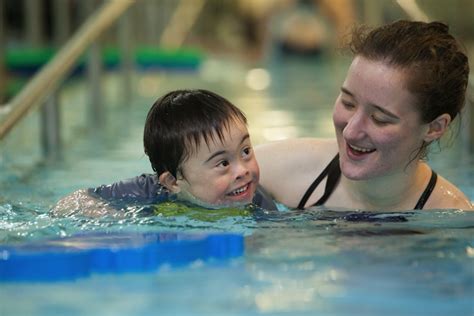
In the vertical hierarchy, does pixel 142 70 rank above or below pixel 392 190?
above

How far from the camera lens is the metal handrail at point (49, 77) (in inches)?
158

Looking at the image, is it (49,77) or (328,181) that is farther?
(49,77)

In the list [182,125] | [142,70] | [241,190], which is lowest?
[241,190]

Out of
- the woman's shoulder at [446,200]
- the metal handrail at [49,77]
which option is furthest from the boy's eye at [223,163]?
the metal handrail at [49,77]

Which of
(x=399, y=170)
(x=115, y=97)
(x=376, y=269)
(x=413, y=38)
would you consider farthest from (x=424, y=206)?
(x=115, y=97)

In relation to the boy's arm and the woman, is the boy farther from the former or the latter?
the woman

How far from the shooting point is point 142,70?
11406 millimetres

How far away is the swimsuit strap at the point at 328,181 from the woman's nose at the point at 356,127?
47cm

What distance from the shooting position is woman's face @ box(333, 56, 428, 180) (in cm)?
316

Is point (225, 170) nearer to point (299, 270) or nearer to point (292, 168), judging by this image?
point (292, 168)

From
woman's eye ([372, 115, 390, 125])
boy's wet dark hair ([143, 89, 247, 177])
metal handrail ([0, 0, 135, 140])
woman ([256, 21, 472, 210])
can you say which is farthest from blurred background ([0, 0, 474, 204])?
boy's wet dark hair ([143, 89, 247, 177])

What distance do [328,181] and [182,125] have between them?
2.02ft

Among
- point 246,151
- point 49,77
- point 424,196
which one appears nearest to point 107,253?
point 246,151

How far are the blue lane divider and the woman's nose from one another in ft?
1.78
